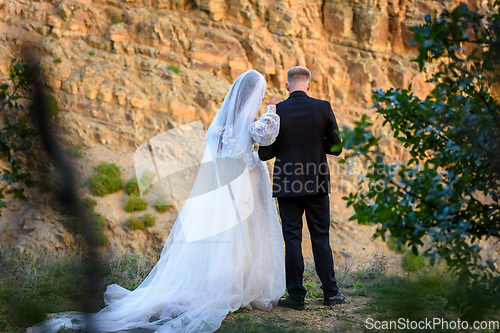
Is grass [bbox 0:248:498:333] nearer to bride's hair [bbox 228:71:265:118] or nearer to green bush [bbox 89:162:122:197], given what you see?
bride's hair [bbox 228:71:265:118]

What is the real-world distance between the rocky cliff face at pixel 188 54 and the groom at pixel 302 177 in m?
8.36

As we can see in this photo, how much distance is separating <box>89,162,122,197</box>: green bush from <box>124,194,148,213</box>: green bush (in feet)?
1.64

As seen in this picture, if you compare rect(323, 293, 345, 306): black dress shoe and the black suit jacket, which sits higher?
the black suit jacket

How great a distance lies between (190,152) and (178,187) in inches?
44.1

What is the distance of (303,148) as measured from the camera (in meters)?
4.15

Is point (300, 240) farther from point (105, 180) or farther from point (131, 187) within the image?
point (105, 180)

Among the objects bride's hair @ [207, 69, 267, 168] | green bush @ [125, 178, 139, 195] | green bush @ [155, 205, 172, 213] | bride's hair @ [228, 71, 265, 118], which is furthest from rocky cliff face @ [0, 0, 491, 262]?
bride's hair @ [228, 71, 265, 118]

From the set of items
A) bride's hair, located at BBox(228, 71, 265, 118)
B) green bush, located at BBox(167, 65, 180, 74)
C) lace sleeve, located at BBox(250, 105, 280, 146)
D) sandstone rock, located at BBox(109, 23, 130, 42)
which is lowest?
lace sleeve, located at BBox(250, 105, 280, 146)

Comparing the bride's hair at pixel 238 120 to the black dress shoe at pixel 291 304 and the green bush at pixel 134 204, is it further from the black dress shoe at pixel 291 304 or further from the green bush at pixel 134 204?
the green bush at pixel 134 204

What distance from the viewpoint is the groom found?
413 cm

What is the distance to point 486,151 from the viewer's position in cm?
204

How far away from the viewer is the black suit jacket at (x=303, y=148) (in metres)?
4.12

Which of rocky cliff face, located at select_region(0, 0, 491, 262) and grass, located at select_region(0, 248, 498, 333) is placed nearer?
grass, located at select_region(0, 248, 498, 333)

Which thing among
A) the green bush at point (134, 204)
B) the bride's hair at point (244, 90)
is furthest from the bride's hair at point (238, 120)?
the green bush at point (134, 204)
